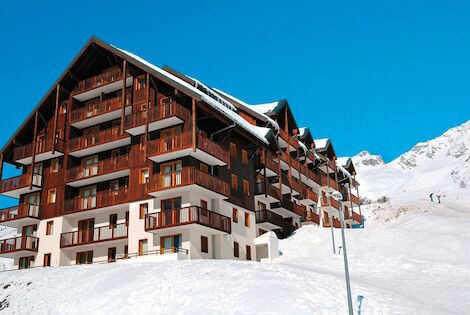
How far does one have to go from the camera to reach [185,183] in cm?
4047

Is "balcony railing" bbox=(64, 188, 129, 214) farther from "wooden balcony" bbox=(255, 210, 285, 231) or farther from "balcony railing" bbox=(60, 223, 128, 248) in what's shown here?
"wooden balcony" bbox=(255, 210, 285, 231)

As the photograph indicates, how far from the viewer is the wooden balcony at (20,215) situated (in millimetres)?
48594

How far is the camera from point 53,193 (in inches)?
1938

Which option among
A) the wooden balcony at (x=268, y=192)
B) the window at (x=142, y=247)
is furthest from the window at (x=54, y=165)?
the wooden balcony at (x=268, y=192)

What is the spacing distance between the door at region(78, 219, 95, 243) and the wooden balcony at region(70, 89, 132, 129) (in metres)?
8.17

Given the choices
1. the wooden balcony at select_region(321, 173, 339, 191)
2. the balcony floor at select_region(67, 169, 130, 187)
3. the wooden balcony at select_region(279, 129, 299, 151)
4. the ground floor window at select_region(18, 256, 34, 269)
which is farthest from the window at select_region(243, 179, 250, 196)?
the wooden balcony at select_region(321, 173, 339, 191)

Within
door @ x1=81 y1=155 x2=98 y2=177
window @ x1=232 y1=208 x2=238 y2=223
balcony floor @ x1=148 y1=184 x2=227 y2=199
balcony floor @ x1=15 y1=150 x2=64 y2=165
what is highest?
balcony floor @ x1=15 y1=150 x2=64 y2=165

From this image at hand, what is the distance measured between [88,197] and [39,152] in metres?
6.76

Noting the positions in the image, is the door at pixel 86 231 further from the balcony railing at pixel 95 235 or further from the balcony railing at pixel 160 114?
the balcony railing at pixel 160 114

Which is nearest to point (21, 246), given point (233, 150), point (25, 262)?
point (25, 262)

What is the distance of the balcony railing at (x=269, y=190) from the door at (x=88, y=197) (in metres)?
13.8

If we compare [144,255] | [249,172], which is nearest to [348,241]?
[249,172]

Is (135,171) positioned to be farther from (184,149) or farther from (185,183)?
(185,183)

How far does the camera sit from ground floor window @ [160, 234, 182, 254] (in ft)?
134
